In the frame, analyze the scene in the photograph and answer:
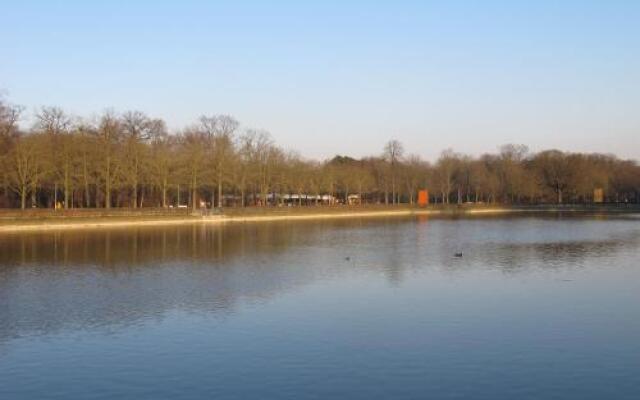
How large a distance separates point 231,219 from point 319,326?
200ft

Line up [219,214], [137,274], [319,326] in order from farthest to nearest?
[219,214]
[137,274]
[319,326]

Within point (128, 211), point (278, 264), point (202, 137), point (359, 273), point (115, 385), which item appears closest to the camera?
point (115, 385)

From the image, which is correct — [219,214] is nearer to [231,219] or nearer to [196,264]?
[231,219]

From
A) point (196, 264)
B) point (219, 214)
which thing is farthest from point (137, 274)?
point (219, 214)

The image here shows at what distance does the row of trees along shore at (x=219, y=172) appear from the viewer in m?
70.7

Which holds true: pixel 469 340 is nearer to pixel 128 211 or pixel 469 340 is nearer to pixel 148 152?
pixel 128 211

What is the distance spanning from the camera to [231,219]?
7888cm

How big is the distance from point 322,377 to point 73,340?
695 centimetres

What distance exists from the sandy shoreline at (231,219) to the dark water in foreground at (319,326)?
25.0m

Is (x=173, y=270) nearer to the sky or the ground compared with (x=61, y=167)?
nearer to the ground

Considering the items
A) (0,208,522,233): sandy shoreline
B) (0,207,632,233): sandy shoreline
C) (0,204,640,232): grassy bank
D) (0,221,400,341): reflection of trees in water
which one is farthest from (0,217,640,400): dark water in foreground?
(0,204,640,232): grassy bank

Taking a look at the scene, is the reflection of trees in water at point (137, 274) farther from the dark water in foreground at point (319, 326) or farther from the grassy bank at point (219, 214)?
the grassy bank at point (219, 214)

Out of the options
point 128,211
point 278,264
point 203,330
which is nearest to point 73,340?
point 203,330

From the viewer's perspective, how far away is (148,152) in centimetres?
7881
